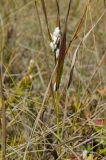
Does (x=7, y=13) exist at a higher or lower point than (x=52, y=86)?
higher

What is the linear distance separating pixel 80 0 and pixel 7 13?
54 cm

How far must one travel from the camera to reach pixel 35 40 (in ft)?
6.98

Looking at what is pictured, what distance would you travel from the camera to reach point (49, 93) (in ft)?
3.85

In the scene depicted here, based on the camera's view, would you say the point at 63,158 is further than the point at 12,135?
No

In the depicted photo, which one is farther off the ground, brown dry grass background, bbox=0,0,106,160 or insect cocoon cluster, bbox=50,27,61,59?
insect cocoon cluster, bbox=50,27,61,59

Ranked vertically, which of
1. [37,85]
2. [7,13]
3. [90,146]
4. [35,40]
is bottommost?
[90,146]

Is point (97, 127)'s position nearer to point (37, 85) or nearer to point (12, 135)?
point (12, 135)

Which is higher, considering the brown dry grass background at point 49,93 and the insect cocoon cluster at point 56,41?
the insect cocoon cluster at point 56,41

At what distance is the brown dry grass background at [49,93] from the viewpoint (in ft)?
3.51

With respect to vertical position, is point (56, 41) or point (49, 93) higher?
point (56, 41)

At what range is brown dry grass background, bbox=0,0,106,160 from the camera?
1069 mm

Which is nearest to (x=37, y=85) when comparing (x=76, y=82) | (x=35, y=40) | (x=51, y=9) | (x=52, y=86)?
(x=76, y=82)

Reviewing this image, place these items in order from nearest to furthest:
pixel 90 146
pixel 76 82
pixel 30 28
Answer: pixel 90 146
pixel 76 82
pixel 30 28

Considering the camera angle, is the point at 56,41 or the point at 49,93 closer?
the point at 56,41
